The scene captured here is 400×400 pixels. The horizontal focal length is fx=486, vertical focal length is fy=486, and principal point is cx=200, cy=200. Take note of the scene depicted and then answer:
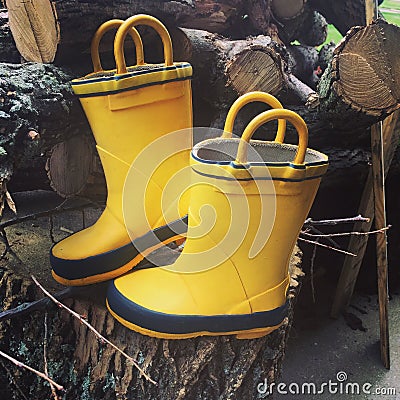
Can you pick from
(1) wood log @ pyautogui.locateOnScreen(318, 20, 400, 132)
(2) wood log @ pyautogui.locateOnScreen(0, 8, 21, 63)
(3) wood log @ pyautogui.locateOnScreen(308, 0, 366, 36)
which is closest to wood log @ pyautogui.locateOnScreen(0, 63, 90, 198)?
(2) wood log @ pyautogui.locateOnScreen(0, 8, 21, 63)

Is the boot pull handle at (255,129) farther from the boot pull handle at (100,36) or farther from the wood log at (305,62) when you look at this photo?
the wood log at (305,62)

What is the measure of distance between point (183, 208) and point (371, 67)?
469mm

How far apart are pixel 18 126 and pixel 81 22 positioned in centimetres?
24

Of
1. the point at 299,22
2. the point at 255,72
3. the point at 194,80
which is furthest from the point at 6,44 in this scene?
the point at 299,22

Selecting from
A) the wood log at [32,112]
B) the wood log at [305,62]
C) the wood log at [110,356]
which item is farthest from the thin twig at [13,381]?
the wood log at [305,62]

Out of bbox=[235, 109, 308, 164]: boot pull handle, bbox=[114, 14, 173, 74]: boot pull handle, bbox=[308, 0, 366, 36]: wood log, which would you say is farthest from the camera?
bbox=[308, 0, 366, 36]: wood log

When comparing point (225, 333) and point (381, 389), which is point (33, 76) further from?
point (381, 389)

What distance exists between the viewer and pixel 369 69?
97 cm

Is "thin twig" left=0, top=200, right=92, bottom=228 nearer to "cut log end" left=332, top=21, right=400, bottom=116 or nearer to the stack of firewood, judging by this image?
the stack of firewood

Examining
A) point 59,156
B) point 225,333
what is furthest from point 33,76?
point 225,333

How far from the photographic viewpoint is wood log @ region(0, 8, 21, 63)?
1069 mm

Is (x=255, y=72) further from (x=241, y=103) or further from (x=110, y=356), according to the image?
(x=110, y=356)

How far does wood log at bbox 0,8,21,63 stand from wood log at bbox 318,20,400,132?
0.69 meters

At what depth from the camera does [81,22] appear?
33.5 inches
